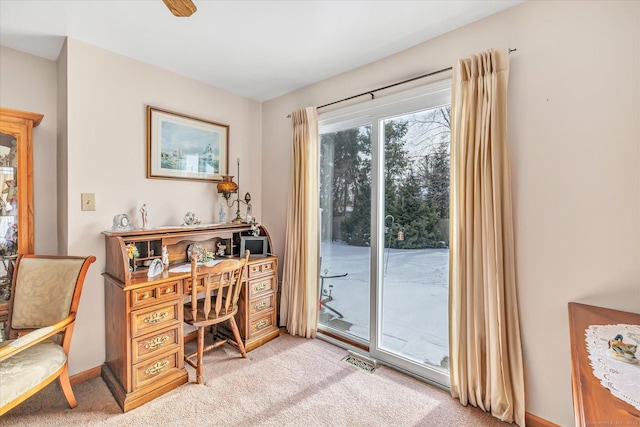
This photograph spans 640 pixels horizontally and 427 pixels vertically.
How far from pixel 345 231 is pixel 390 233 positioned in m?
0.49

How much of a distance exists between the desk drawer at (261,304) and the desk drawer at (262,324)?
0.19 ft

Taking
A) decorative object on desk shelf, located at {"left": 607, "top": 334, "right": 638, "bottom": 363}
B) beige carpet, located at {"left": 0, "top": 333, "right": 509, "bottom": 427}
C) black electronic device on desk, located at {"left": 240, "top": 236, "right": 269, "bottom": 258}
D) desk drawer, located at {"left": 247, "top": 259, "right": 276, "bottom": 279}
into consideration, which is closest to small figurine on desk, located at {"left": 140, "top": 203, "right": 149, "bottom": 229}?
black electronic device on desk, located at {"left": 240, "top": 236, "right": 269, "bottom": 258}

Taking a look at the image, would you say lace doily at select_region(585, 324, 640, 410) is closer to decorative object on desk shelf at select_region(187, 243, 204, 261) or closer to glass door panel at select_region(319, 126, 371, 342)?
glass door panel at select_region(319, 126, 371, 342)

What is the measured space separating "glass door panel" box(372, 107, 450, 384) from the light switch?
7.52 ft

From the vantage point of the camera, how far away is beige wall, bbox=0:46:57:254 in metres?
2.11

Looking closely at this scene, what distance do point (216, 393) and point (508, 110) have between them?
272cm

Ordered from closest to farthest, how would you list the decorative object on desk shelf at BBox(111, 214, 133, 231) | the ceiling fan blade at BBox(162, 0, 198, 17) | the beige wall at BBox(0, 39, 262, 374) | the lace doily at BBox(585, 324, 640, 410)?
the lace doily at BBox(585, 324, 640, 410) < the ceiling fan blade at BBox(162, 0, 198, 17) < the beige wall at BBox(0, 39, 262, 374) < the decorative object on desk shelf at BBox(111, 214, 133, 231)

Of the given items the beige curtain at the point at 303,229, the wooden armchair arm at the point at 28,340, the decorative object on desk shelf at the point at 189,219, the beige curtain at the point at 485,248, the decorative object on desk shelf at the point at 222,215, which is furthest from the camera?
the decorative object on desk shelf at the point at 222,215

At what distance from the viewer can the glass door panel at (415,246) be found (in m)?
2.12

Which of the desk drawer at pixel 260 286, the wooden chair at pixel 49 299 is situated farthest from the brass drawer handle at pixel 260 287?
the wooden chair at pixel 49 299

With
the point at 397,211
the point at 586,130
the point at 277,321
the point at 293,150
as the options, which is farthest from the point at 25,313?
the point at 586,130

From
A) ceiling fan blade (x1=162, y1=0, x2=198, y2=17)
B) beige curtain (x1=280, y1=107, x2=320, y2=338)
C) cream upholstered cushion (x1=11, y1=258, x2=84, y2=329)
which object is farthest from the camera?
beige curtain (x1=280, y1=107, x2=320, y2=338)

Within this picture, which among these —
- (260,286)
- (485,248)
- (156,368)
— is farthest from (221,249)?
(485,248)

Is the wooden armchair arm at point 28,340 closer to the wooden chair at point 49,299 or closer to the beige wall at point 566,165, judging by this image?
the wooden chair at point 49,299
